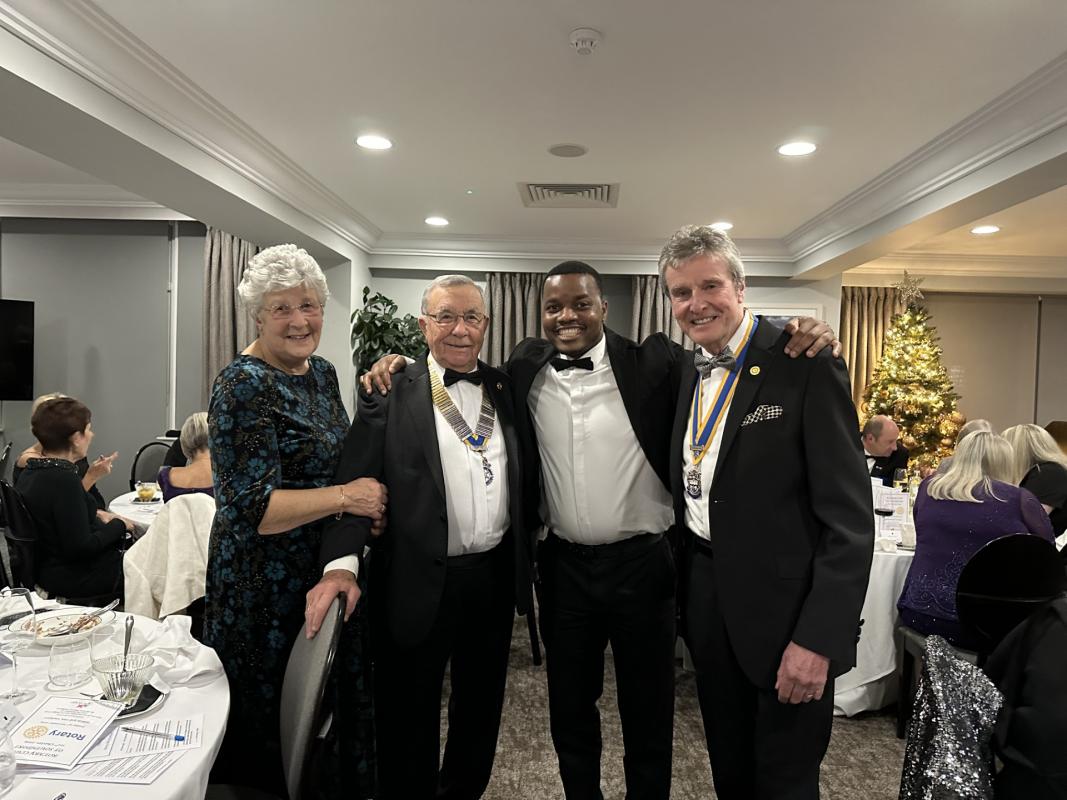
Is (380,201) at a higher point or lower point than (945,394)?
higher

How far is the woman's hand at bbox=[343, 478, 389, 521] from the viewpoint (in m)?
1.82

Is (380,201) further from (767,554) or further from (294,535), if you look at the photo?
(767,554)

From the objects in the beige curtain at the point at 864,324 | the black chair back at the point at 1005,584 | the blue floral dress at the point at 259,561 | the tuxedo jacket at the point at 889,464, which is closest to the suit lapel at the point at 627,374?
the blue floral dress at the point at 259,561

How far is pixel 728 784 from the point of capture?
1838mm

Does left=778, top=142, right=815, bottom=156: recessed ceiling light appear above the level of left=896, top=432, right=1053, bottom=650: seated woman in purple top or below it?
above

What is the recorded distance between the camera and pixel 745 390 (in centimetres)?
172

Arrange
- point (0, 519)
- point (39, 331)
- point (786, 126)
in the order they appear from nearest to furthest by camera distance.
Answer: point (786, 126) < point (0, 519) < point (39, 331)

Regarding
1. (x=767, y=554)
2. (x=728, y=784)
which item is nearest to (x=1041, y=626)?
(x=767, y=554)

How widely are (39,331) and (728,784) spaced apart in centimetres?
704

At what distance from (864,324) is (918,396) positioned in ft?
4.61

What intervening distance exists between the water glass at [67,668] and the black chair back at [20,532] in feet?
7.32

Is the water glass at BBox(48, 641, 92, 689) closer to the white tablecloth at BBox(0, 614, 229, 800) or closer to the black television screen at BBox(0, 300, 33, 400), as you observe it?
the white tablecloth at BBox(0, 614, 229, 800)

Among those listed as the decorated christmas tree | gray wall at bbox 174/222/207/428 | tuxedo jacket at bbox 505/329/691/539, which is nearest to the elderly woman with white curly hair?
tuxedo jacket at bbox 505/329/691/539

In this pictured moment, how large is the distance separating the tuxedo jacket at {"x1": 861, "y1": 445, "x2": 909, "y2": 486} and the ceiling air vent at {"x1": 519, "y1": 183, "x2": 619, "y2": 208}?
9.63 feet
